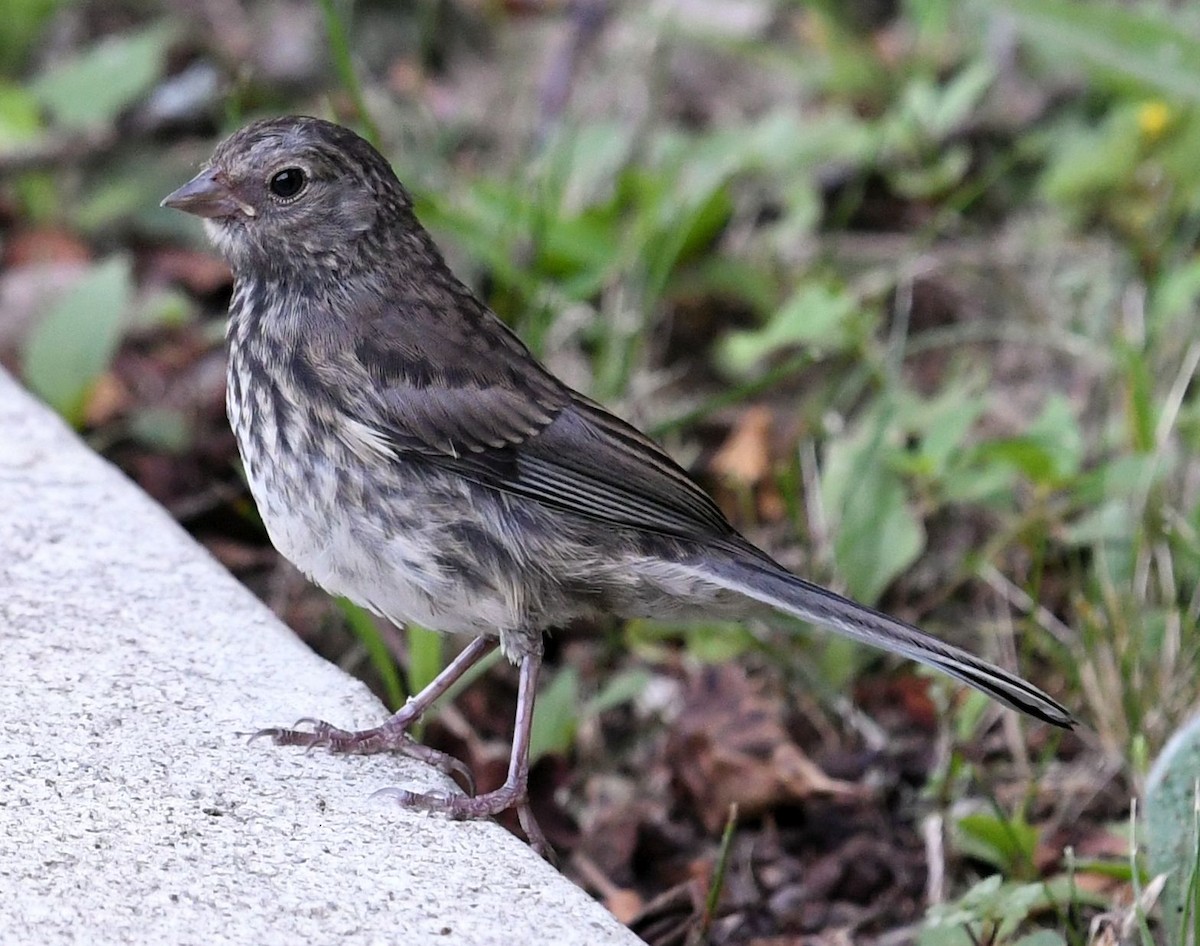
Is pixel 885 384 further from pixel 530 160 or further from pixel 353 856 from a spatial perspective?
pixel 353 856

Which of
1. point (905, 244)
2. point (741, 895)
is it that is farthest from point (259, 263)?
point (905, 244)

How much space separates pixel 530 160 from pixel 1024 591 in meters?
2.13

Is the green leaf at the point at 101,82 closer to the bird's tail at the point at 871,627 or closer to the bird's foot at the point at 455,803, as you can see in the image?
the bird's tail at the point at 871,627

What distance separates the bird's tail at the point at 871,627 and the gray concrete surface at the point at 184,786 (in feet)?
2.01

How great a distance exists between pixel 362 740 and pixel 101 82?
2.94 metres

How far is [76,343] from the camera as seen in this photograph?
4.07m

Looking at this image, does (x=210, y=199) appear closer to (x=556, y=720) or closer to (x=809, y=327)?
(x=556, y=720)

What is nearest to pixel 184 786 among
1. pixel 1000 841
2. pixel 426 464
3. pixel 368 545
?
pixel 368 545

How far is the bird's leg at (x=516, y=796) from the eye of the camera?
2592 millimetres

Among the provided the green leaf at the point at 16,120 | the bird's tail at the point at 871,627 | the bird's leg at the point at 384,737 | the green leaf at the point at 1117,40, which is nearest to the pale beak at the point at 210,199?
the bird's leg at the point at 384,737

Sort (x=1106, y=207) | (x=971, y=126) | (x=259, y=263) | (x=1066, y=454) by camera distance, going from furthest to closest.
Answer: (x=971, y=126), (x=1106, y=207), (x=1066, y=454), (x=259, y=263)

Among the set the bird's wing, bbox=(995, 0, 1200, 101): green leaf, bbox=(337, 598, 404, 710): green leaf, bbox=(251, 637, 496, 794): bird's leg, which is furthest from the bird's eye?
Answer: bbox=(995, 0, 1200, 101): green leaf

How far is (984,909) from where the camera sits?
2.55 m

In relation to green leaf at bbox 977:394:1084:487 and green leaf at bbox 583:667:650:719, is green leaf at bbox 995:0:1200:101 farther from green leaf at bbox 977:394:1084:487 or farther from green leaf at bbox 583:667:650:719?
green leaf at bbox 583:667:650:719
